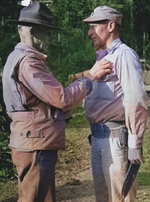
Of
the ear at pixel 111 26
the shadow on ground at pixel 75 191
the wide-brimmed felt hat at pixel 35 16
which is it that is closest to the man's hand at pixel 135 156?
the ear at pixel 111 26

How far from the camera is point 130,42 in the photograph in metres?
18.3

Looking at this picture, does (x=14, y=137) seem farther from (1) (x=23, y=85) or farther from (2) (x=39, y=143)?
(1) (x=23, y=85)

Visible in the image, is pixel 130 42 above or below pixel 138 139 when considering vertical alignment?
below

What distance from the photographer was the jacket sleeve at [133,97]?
10.2 ft

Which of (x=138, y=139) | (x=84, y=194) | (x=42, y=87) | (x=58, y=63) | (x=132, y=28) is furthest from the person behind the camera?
(x=132, y=28)

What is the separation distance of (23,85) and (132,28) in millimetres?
15860

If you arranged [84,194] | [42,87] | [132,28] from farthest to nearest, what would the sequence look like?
[132,28]
[84,194]
[42,87]

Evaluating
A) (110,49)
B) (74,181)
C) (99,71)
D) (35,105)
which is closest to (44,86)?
(35,105)

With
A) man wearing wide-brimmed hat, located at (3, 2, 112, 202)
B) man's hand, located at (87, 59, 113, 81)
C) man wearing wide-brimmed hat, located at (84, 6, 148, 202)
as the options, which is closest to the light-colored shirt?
man wearing wide-brimmed hat, located at (84, 6, 148, 202)

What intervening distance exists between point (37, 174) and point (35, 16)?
1103 mm

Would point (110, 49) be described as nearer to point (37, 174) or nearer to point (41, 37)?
point (41, 37)

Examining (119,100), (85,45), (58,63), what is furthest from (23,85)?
(85,45)

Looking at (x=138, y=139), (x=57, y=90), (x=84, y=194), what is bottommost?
(x=84, y=194)

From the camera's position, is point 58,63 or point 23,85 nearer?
point 23,85
